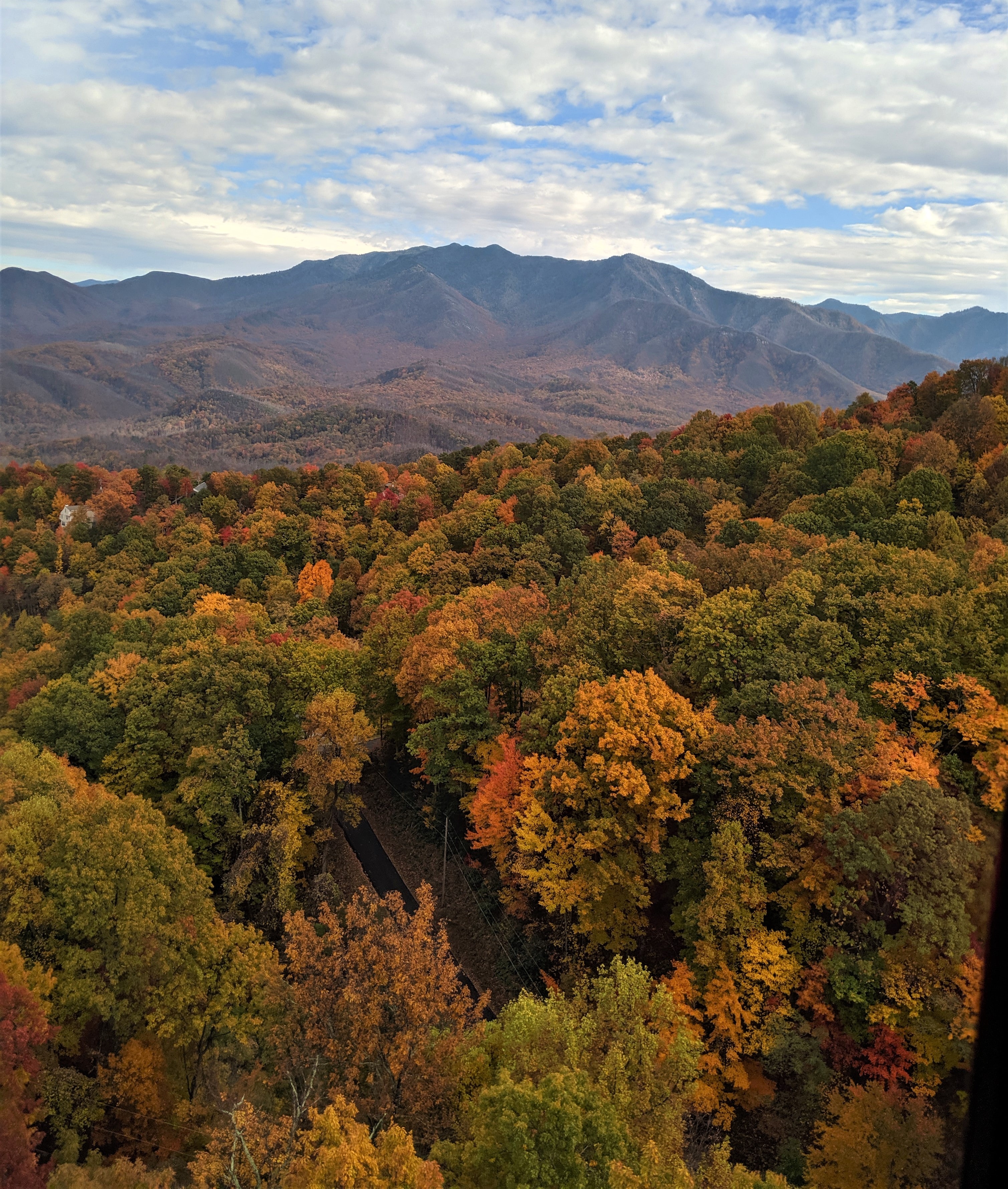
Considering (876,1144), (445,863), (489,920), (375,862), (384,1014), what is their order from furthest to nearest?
1. (375,862)
2. (445,863)
3. (489,920)
4. (384,1014)
5. (876,1144)

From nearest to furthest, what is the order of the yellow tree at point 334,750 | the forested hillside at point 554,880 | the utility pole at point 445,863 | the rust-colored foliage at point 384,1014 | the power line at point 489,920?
1. the forested hillside at point 554,880
2. the rust-colored foliage at point 384,1014
3. the power line at point 489,920
4. the utility pole at point 445,863
5. the yellow tree at point 334,750

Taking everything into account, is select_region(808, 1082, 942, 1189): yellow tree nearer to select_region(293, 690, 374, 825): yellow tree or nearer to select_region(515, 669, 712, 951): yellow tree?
select_region(515, 669, 712, 951): yellow tree

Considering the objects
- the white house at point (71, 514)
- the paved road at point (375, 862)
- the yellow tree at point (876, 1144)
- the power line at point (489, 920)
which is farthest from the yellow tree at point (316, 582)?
the yellow tree at point (876, 1144)

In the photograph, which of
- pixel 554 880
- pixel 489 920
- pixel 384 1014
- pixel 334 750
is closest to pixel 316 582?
pixel 334 750

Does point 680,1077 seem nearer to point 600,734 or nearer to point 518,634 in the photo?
point 600,734

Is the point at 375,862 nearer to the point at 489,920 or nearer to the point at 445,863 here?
the point at 445,863

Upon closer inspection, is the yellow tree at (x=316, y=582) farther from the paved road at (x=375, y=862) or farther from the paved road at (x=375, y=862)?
the paved road at (x=375, y=862)
